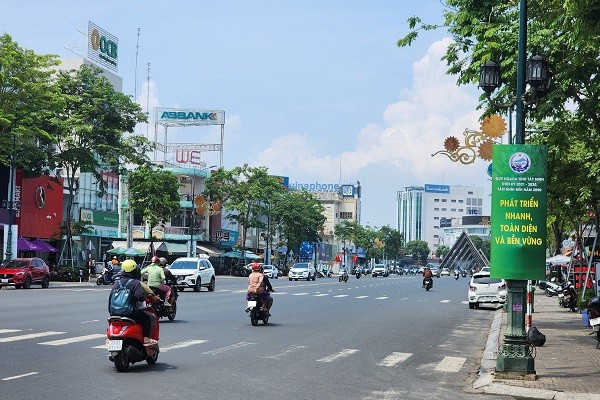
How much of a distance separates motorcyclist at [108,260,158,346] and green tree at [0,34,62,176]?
35952mm

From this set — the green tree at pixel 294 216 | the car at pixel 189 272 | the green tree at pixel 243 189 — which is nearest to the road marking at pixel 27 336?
the car at pixel 189 272

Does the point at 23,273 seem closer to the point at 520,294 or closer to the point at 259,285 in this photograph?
the point at 259,285

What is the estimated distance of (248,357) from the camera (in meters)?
16.7

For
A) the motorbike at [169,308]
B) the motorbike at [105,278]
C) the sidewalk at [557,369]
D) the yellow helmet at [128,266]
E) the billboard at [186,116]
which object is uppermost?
the billboard at [186,116]

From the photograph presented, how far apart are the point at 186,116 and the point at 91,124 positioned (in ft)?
160

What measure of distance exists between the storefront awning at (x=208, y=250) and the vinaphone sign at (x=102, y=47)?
2631cm

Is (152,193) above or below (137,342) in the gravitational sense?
above

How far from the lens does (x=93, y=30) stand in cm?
8475

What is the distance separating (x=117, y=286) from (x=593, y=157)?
17.0 meters

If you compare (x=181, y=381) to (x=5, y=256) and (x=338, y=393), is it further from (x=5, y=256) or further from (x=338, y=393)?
(x=5, y=256)

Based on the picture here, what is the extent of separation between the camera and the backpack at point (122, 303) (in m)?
14.1

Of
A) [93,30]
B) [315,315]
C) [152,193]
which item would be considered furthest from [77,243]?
[315,315]

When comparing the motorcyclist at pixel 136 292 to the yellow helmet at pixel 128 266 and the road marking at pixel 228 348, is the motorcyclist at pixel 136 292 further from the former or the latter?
the road marking at pixel 228 348

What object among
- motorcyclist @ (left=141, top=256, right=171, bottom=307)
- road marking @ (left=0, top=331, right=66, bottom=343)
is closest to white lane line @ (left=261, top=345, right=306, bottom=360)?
road marking @ (left=0, top=331, right=66, bottom=343)
